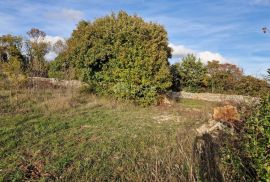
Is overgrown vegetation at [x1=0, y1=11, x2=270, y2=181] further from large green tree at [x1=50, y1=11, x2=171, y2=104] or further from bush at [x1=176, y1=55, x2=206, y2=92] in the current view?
bush at [x1=176, y1=55, x2=206, y2=92]

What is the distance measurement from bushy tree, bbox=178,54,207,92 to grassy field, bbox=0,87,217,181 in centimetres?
1664

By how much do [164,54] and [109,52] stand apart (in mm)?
2996

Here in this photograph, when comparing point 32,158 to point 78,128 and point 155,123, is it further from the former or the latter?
point 155,123

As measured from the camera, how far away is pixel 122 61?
15.2 m

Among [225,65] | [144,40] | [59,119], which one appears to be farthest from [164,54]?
[225,65]

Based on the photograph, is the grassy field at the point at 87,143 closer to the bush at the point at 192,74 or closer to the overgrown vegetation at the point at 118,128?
the overgrown vegetation at the point at 118,128

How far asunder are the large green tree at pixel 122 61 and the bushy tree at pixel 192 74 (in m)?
12.7

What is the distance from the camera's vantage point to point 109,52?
15508 mm

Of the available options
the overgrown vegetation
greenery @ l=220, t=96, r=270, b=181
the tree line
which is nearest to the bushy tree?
the overgrown vegetation

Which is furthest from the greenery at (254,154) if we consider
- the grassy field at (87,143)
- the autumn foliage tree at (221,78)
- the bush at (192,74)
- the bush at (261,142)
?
the bush at (192,74)

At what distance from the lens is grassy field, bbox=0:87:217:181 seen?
479cm

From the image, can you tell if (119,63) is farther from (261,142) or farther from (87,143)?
(261,142)

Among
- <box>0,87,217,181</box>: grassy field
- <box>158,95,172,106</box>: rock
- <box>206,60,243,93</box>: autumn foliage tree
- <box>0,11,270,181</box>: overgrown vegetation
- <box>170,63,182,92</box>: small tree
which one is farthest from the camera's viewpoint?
<box>170,63,182,92</box>: small tree

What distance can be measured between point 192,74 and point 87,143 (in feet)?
75.2
